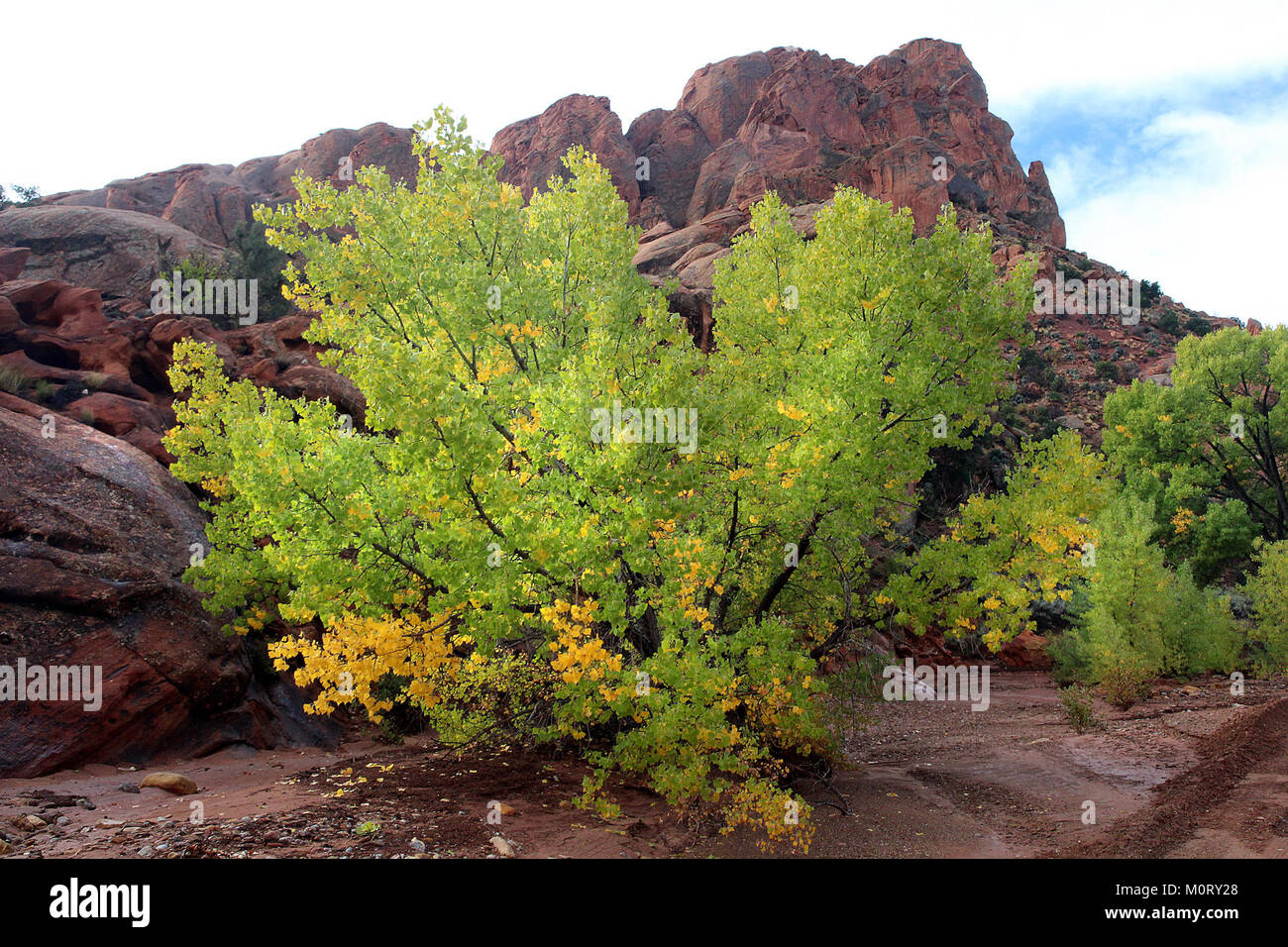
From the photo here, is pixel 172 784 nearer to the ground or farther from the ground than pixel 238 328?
nearer to the ground

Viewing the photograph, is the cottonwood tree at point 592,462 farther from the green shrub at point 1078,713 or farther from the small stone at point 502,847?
the green shrub at point 1078,713

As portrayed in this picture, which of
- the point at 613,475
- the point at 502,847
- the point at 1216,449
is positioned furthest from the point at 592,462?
the point at 1216,449

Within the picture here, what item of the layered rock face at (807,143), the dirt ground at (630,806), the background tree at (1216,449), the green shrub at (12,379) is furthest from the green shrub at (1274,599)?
the layered rock face at (807,143)

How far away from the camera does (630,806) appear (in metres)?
9.60

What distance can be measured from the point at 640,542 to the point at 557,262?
18.6ft

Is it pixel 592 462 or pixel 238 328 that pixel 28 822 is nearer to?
pixel 592 462

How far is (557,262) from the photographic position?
11031 mm

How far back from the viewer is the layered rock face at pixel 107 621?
9969mm

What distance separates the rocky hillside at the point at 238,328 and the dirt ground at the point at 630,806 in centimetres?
178

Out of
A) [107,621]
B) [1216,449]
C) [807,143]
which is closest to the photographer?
[107,621]

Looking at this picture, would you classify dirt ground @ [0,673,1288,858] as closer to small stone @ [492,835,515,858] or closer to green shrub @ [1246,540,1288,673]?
small stone @ [492,835,515,858]

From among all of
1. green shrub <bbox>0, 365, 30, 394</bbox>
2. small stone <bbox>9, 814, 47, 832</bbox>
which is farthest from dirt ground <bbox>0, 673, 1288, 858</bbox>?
green shrub <bbox>0, 365, 30, 394</bbox>

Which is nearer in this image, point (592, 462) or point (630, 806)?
point (592, 462)

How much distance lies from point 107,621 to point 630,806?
8.60 m
